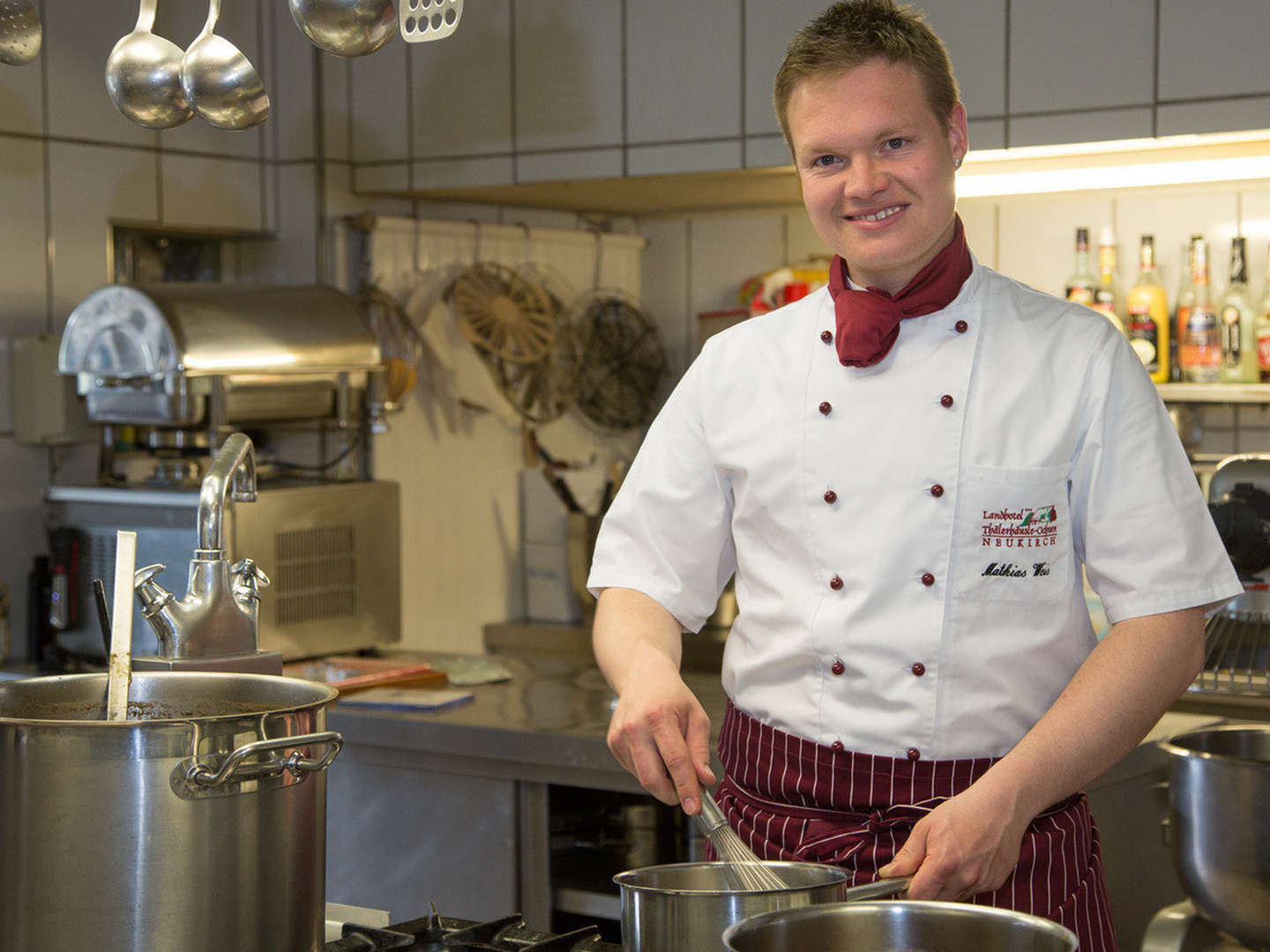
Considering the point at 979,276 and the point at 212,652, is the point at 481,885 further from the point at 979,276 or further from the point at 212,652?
the point at 979,276

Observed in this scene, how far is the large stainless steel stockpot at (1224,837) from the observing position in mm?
1700

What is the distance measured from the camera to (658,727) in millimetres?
1194

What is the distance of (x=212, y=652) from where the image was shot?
1.44m

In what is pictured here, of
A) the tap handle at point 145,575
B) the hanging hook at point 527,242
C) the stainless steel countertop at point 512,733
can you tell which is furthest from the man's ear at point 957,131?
the hanging hook at point 527,242

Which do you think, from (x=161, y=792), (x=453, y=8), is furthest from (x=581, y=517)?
(x=161, y=792)

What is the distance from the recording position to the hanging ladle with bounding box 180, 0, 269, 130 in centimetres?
163

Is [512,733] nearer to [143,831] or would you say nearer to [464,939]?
[464,939]

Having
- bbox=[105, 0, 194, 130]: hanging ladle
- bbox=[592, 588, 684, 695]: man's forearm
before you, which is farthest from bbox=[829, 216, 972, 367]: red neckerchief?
bbox=[105, 0, 194, 130]: hanging ladle

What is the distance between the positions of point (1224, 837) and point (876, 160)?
34.9 inches

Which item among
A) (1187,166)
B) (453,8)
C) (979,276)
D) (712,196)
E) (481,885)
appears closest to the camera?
(979,276)

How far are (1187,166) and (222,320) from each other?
186cm

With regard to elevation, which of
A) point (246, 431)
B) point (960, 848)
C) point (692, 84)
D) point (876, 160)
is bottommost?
point (960, 848)

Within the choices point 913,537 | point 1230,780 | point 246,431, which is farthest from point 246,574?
Answer: point 246,431

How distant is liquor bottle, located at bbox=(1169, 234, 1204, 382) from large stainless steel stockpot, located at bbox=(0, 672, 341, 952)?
2519mm
